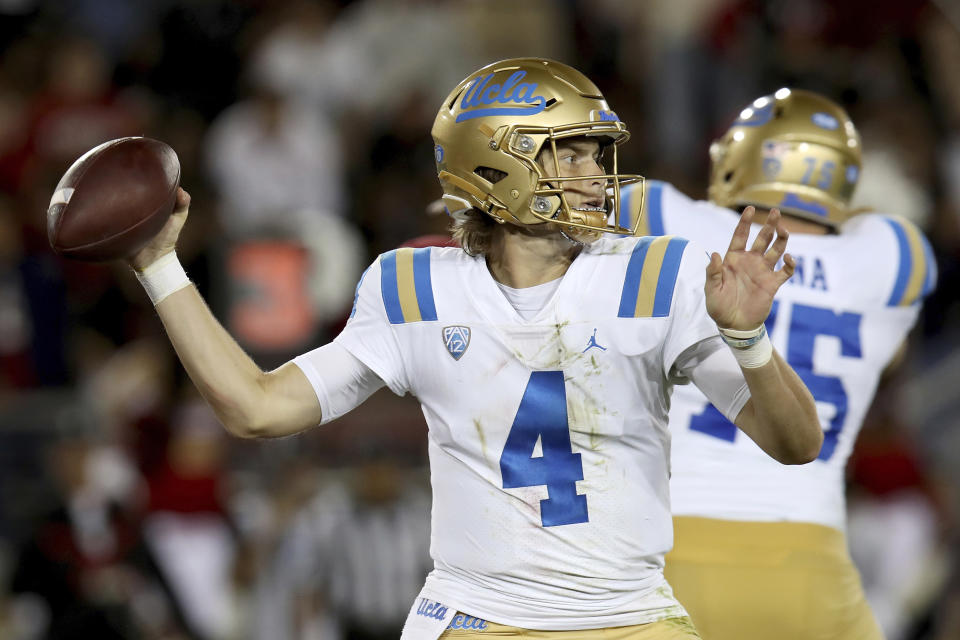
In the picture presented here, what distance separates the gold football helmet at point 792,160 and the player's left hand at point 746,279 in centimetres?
148

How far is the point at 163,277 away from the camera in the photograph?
3092 mm

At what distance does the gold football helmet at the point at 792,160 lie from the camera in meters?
4.32

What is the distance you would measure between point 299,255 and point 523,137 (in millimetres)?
5951

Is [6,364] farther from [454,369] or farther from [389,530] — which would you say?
[454,369]

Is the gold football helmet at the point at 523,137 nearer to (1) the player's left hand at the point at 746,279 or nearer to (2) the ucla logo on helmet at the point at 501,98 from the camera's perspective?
(2) the ucla logo on helmet at the point at 501,98

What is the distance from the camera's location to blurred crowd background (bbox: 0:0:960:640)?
823cm

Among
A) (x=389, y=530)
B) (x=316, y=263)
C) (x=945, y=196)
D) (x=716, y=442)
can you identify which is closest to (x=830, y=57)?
(x=945, y=196)

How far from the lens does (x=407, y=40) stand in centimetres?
1090

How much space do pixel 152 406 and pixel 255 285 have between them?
103cm

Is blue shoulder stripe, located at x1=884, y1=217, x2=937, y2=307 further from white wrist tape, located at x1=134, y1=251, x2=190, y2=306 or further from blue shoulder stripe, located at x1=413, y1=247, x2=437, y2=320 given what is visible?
white wrist tape, located at x1=134, y1=251, x2=190, y2=306

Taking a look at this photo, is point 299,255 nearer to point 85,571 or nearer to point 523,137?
point 85,571

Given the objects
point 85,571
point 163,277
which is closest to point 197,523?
point 85,571

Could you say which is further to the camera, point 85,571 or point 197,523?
point 197,523

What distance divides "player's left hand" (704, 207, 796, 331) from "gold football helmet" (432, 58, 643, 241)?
0.37 meters
